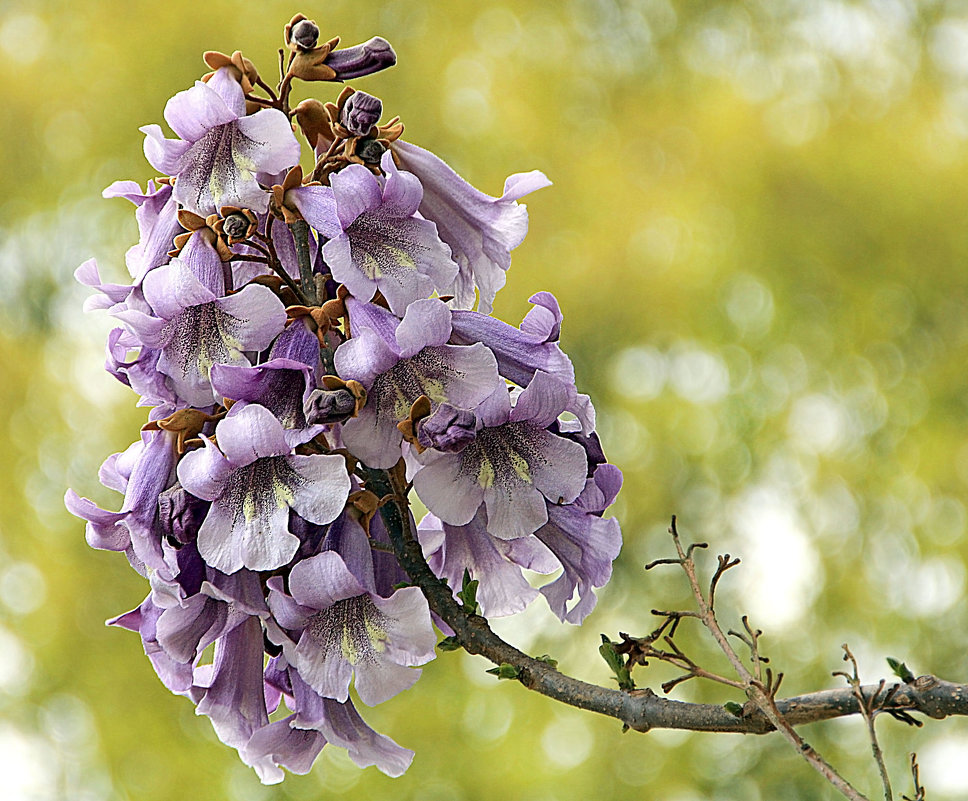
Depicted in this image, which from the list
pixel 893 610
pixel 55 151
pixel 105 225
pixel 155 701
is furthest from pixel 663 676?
pixel 55 151

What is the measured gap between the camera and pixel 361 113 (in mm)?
458

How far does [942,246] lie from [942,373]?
0.31 meters

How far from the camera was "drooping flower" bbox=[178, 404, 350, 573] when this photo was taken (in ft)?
1.32

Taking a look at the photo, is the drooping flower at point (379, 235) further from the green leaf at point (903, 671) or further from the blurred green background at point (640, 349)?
the blurred green background at point (640, 349)

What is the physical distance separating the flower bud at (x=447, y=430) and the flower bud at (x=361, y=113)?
0.14 m

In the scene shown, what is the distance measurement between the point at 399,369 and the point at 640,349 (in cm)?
224

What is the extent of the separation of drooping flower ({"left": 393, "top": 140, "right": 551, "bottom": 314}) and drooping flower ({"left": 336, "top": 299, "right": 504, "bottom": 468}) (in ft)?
0.30

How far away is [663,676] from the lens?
238 cm

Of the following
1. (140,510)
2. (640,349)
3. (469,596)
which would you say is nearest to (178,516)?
(140,510)

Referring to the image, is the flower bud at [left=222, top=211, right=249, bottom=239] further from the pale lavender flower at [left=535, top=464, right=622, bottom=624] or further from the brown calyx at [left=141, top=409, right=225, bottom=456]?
the pale lavender flower at [left=535, top=464, right=622, bottom=624]

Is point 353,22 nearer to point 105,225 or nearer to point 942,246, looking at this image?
point 105,225

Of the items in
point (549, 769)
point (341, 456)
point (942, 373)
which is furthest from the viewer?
point (942, 373)

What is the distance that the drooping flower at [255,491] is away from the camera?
1.32 feet

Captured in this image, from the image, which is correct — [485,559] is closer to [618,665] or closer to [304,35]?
[618,665]
